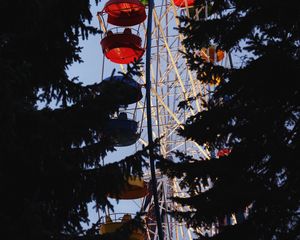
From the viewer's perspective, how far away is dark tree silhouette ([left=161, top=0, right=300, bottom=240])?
28.3 feet

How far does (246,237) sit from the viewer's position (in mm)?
8625

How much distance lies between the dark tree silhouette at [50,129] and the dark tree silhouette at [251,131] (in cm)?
132

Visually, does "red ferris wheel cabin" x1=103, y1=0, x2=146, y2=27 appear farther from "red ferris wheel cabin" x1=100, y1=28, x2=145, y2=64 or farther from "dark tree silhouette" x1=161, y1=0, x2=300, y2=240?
"dark tree silhouette" x1=161, y1=0, x2=300, y2=240

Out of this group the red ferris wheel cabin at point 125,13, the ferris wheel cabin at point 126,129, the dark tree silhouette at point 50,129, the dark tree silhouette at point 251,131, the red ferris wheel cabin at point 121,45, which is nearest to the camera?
the dark tree silhouette at point 50,129

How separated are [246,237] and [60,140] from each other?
98.9 inches

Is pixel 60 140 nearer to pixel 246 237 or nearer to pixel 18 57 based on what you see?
pixel 18 57

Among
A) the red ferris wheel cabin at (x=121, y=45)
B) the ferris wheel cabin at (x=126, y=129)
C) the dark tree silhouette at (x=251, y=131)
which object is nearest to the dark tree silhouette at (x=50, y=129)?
the dark tree silhouette at (x=251, y=131)

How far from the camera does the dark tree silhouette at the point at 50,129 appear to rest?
734cm

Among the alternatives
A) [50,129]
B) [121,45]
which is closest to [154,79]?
[121,45]

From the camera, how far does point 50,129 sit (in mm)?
7598

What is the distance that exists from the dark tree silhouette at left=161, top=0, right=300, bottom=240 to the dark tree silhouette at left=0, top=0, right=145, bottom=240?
1320 millimetres

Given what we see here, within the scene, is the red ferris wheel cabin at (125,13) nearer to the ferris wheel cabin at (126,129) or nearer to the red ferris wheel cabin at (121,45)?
the red ferris wheel cabin at (121,45)

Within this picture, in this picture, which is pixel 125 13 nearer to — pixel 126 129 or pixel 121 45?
pixel 121 45

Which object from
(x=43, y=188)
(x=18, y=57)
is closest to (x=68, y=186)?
(x=43, y=188)
